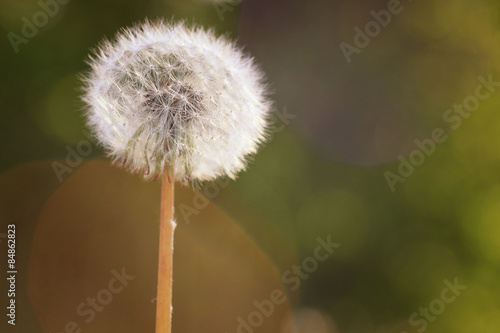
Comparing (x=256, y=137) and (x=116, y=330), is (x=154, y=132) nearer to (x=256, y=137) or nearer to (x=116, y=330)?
(x=256, y=137)

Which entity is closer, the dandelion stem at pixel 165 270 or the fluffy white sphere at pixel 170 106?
the dandelion stem at pixel 165 270

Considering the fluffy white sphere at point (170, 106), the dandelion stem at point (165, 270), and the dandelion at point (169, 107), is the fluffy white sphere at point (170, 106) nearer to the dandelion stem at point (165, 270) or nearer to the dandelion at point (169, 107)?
the dandelion at point (169, 107)

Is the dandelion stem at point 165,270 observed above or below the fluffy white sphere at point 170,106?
below

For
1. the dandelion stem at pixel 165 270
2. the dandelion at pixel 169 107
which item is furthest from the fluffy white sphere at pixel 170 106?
the dandelion stem at pixel 165 270

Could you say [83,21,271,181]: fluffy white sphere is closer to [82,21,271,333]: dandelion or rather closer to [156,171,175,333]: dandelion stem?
[82,21,271,333]: dandelion

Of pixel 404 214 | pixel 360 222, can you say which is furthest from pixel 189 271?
pixel 404 214

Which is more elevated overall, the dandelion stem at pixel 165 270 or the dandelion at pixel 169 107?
the dandelion at pixel 169 107

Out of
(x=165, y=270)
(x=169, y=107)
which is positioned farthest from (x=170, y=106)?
(x=165, y=270)
